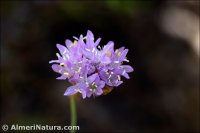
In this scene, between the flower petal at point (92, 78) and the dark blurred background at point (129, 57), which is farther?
the dark blurred background at point (129, 57)

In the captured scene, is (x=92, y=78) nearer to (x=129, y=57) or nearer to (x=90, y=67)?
(x=90, y=67)

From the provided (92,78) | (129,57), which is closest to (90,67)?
(92,78)

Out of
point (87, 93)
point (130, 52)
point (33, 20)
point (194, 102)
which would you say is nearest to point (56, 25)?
point (33, 20)

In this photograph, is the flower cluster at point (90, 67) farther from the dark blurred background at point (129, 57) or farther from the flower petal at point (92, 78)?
the dark blurred background at point (129, 57)

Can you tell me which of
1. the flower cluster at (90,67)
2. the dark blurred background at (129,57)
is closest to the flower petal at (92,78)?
the flower cluster at (90,67)

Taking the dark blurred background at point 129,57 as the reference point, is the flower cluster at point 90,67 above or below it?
below
